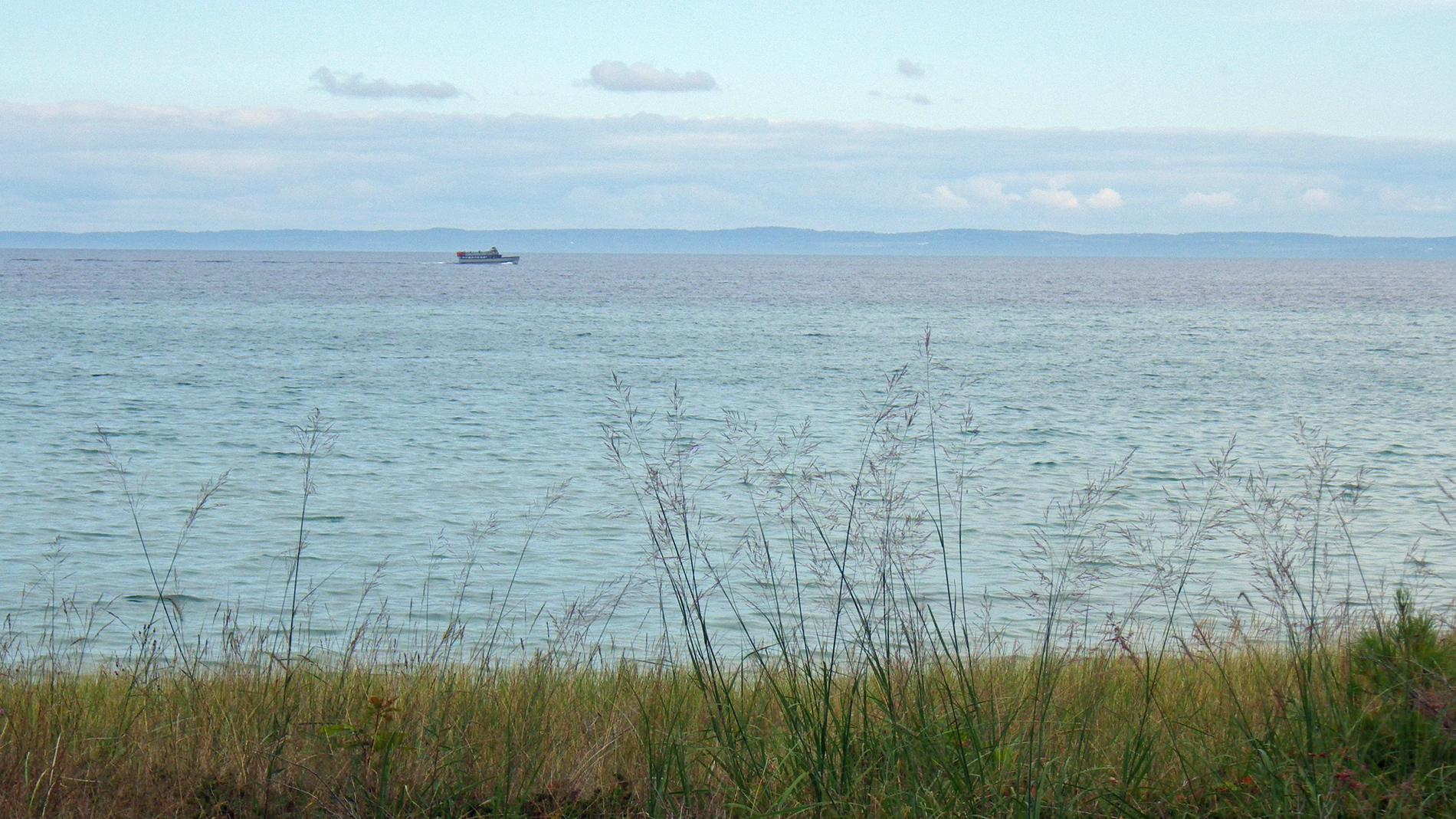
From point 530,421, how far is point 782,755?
80.0ft

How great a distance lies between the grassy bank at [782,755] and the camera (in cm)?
339

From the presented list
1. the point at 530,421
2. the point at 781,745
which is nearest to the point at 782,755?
the point at 781,745

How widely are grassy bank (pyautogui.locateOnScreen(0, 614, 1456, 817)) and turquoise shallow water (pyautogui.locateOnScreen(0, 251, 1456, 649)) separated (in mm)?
2737

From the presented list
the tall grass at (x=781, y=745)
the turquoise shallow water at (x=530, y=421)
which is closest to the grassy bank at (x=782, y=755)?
the tall grass at (x=781, y=745)

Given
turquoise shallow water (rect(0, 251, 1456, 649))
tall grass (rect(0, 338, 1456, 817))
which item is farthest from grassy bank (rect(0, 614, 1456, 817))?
turquoise shallow water (rect(0, 251, 1456, 649))

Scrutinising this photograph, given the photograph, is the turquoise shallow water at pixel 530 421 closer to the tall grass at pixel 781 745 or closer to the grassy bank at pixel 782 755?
the tall grass at pixel 781 745

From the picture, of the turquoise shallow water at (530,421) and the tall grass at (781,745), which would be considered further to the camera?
the turquoise shallow water at (530,421)

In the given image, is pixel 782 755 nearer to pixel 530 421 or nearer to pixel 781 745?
pixel 781 745

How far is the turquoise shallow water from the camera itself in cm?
1374

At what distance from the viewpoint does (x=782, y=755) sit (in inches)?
143

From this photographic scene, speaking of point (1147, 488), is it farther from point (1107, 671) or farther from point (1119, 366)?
point (1119, 366)

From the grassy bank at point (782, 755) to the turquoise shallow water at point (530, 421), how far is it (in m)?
2.74

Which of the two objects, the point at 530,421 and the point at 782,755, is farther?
the point at 530,421

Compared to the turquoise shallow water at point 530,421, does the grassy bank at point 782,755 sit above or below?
above
